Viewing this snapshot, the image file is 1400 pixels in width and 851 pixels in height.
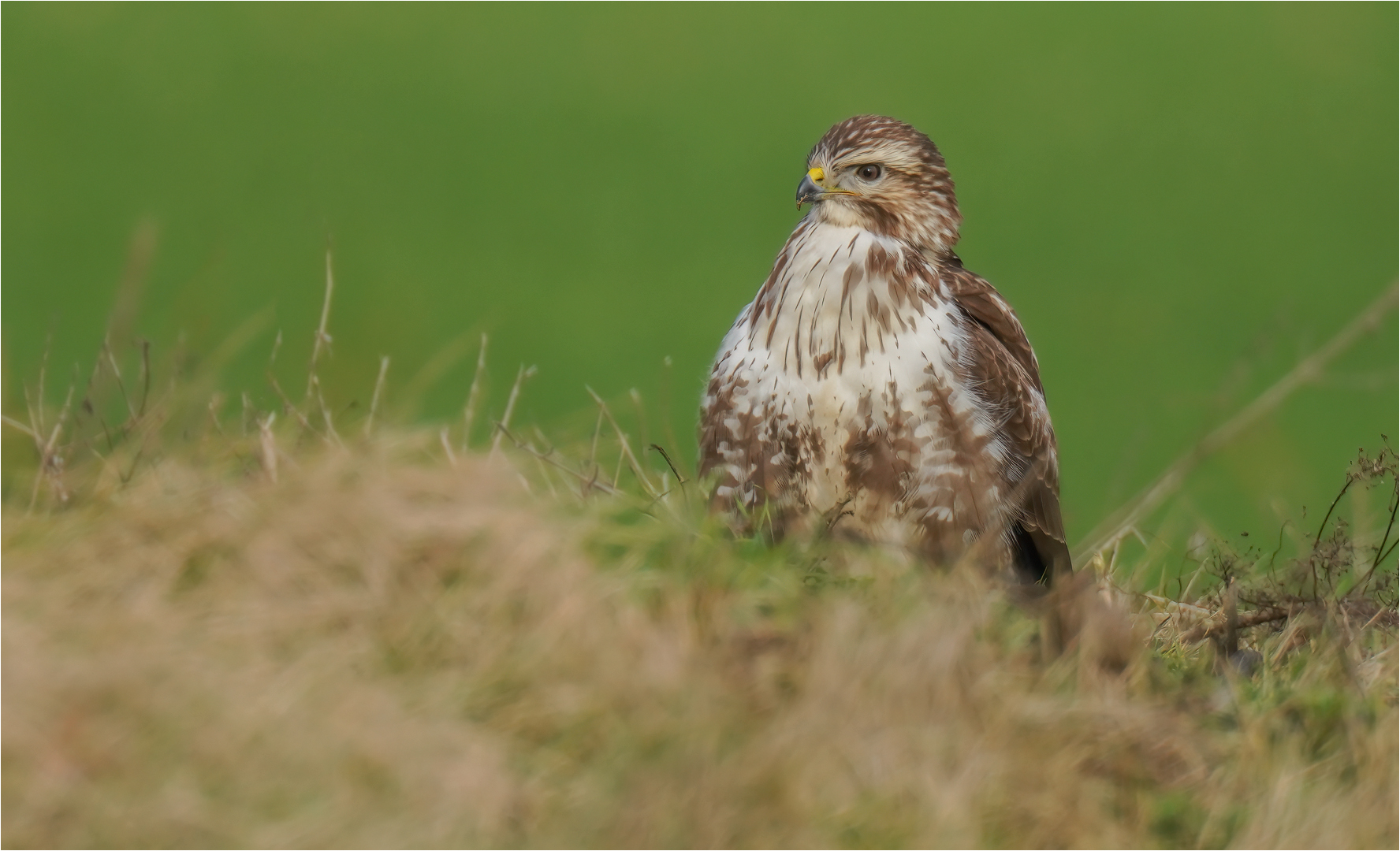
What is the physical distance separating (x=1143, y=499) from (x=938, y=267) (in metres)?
1.75

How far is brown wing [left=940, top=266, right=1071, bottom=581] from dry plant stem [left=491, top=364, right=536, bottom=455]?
4.49 feet

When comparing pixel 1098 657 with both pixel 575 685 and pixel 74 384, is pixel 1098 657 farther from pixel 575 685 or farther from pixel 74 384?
pixel 74 384

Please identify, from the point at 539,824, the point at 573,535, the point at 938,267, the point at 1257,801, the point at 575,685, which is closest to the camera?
the point at 539,824

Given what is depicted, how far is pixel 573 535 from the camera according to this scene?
3098 millimetres

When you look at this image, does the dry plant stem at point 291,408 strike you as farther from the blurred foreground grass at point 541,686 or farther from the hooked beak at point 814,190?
the hooked beak at point 814,190

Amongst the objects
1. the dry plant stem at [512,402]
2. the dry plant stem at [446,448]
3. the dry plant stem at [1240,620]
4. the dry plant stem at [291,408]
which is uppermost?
the dry plant stem at [446,448]

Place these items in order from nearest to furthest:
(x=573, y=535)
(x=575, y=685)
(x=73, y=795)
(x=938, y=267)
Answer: (x=73, y=795) < (x=575, y=685) < (x=573, y=535) < (x=938, y=267)

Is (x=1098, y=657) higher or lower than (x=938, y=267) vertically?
lower

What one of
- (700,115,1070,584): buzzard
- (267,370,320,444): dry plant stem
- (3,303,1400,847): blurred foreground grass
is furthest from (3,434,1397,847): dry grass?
(700,115,1070,584): buzzard

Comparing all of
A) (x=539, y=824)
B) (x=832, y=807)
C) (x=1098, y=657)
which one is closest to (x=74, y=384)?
(x=539, y=824)

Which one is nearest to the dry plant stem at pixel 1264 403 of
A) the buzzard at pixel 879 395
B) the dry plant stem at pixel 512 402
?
the buzzard at pixel 879 395

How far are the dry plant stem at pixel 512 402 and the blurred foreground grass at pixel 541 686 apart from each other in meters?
0.41

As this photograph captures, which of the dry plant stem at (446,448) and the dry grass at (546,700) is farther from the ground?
the dry plant stem at (446,448)

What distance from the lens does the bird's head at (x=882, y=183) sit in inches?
191
